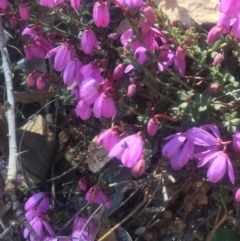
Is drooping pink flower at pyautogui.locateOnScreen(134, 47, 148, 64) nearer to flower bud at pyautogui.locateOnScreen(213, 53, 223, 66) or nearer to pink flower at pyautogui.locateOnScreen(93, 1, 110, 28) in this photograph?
pink flower at pyautogui.locateOnScreen(93, 1, 110, 28)

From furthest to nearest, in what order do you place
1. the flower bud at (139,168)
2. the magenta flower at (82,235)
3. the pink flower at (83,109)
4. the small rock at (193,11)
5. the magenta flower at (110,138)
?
the small rock at (193,11) → the magenta flower at (82,235) → the pink flower at (83,109) → the magenta flower at (110,138) → the flower bud at (139,168)

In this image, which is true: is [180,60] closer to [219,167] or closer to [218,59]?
[218,59]

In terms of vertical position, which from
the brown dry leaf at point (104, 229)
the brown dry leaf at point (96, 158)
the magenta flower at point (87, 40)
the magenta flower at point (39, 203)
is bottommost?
the brown dry leaf at point (104, 229)

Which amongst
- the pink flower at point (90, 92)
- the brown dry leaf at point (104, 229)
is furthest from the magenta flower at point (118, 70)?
the brown dry leaf at point (104, 229)

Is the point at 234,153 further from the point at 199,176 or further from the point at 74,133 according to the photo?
the point at 74,133

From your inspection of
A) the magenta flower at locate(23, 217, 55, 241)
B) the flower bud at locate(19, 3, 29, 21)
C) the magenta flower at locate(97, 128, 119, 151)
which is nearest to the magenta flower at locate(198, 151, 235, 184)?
the magenta flower at locate(97, 128, 119, 151)

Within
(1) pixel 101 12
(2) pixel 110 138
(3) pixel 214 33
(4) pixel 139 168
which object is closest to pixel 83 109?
(2) pixel 110 138

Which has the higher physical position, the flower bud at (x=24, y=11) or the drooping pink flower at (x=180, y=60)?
the drooping pink flower at (x=180, y=60)

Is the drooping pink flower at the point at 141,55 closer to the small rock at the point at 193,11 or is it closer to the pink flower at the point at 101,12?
the pink flower at the point at 101,12
